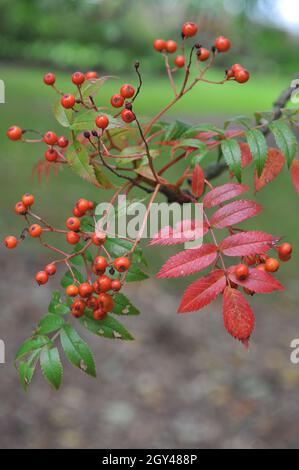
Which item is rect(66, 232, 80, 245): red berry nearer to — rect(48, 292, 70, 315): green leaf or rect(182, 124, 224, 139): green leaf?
rect(48, 292, 70, 315): green leaf

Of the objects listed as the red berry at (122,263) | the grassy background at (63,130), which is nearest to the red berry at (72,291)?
the red berry at (122,263)

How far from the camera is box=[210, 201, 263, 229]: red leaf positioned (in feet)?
3.09

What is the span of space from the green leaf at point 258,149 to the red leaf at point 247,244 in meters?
0.10

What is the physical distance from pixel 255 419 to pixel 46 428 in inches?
44.1

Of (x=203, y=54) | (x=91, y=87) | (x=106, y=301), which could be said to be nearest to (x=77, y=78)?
(x=91, y=87)

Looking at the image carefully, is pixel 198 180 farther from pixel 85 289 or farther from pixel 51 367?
pixel 51 367

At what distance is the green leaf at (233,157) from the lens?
3.10 feet

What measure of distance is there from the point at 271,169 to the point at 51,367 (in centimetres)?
48

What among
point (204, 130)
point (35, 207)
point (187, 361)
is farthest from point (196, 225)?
point (35, 207)

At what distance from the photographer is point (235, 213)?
956 mm

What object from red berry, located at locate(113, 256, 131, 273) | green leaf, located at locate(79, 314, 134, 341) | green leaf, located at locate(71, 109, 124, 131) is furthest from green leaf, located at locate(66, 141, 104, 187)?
green leaf, located at locate(79, 314, 134, 341)

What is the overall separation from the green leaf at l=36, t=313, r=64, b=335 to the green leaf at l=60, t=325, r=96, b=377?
0.06 feet

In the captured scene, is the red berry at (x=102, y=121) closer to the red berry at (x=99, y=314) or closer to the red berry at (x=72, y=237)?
the red berry at (x=72, y=237)
